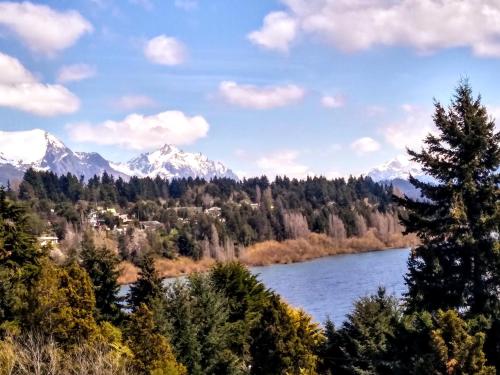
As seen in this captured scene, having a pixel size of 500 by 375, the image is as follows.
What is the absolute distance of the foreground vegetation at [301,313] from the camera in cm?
1753

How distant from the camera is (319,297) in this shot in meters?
72.9

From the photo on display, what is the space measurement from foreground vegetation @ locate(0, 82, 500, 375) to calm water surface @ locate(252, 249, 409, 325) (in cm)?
2181

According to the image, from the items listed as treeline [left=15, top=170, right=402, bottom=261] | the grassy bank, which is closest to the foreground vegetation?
the grassy bank

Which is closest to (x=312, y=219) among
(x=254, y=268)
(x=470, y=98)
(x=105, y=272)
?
(x=254, y=268)

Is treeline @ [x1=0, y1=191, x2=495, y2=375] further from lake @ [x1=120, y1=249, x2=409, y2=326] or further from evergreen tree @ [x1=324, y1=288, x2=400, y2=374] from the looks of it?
lake @ [x1=120, y1=249, x2=409, y2=326]

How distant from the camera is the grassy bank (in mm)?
140875

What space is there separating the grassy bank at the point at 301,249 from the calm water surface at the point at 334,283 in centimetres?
2410

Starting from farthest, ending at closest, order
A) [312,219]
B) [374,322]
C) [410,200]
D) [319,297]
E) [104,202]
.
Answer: [104,202] < [312,219] < [319,297] < [374,322] < [410,200]

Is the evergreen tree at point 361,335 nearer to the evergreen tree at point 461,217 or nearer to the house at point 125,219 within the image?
the evergreen tree at point 461,217

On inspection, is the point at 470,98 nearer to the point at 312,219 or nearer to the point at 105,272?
the point at 105,272

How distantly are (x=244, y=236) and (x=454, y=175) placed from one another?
14378 centimetres

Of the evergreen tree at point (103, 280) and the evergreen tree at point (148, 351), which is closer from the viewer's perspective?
the evergreen tree at point (148, 351)

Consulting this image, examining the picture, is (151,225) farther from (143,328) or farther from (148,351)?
(148,351)

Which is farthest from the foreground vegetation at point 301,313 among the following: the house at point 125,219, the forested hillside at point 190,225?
the house at point 125,219
